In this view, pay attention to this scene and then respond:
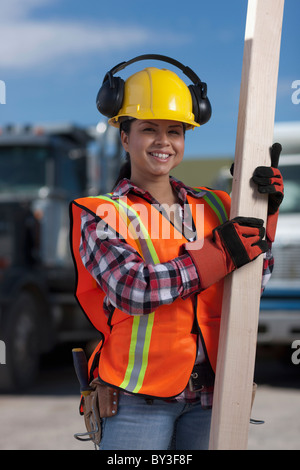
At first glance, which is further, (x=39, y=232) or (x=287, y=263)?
(x=287, y=263)

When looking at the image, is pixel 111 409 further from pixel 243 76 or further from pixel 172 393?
pixel 243 76

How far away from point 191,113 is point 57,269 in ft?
19.2

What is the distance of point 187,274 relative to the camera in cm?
194

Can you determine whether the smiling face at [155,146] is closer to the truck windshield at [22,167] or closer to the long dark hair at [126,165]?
the long dark hair at [126,165]

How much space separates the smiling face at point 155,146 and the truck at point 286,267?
5649mm

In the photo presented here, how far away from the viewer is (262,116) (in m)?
2.00

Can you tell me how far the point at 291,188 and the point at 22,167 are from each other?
3127mm

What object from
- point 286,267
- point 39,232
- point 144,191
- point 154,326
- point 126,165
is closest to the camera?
point 154,326

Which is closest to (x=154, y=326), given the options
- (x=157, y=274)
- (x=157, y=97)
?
(x=157, y=274)

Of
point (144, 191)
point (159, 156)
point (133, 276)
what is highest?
point (159, 156)

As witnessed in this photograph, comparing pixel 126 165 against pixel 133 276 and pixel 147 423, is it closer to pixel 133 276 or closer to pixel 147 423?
pixel 133 276

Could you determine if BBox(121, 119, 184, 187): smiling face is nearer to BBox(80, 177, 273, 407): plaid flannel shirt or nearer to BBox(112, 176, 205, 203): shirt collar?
BBox(112, 176, 205, 203): shirt collar

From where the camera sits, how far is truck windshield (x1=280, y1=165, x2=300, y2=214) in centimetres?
806

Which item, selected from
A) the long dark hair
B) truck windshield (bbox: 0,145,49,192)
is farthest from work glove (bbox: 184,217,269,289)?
truck windshield (bbox: 0,145,49,192)
